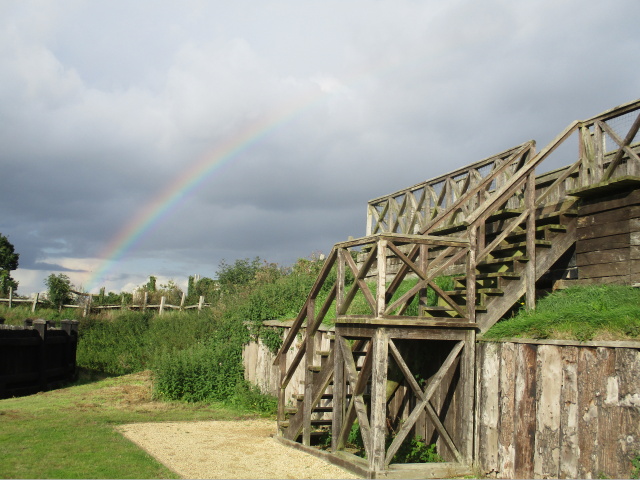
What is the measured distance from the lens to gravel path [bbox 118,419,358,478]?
6.89 metres

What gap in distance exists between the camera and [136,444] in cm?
820

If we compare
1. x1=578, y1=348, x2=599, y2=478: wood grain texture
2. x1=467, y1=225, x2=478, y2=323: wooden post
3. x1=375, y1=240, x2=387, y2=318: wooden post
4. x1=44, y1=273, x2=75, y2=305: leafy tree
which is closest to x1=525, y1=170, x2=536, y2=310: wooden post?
x1=467, y1=225, x2=478, y2=323: wooden post

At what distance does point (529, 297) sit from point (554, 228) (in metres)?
1.12

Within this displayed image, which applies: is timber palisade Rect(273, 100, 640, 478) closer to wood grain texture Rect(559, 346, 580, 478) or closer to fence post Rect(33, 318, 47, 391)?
wood grain texture Rect(559, 346, 580, 478)

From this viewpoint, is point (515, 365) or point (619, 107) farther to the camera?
point (619, 107)

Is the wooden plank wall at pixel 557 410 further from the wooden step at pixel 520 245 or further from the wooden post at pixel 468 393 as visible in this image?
the wooden step at pixel 520 245

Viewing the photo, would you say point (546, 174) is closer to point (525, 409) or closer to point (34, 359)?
point (525, 409)

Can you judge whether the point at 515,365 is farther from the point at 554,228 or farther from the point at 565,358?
the point at 554,228

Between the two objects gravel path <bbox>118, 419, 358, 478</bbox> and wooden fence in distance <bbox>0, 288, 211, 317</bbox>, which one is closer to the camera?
gravel path <bbox>118, 419, 358, 478</bbox>

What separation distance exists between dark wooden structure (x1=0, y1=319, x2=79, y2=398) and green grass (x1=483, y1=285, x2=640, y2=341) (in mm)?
11412

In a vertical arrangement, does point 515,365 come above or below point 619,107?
below

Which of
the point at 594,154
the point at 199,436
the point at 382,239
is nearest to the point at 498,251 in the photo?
the point at 594,154

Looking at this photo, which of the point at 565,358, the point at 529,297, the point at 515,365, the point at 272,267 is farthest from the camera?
the point at 272,267

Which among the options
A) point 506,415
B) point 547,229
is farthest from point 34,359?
point 547,229
